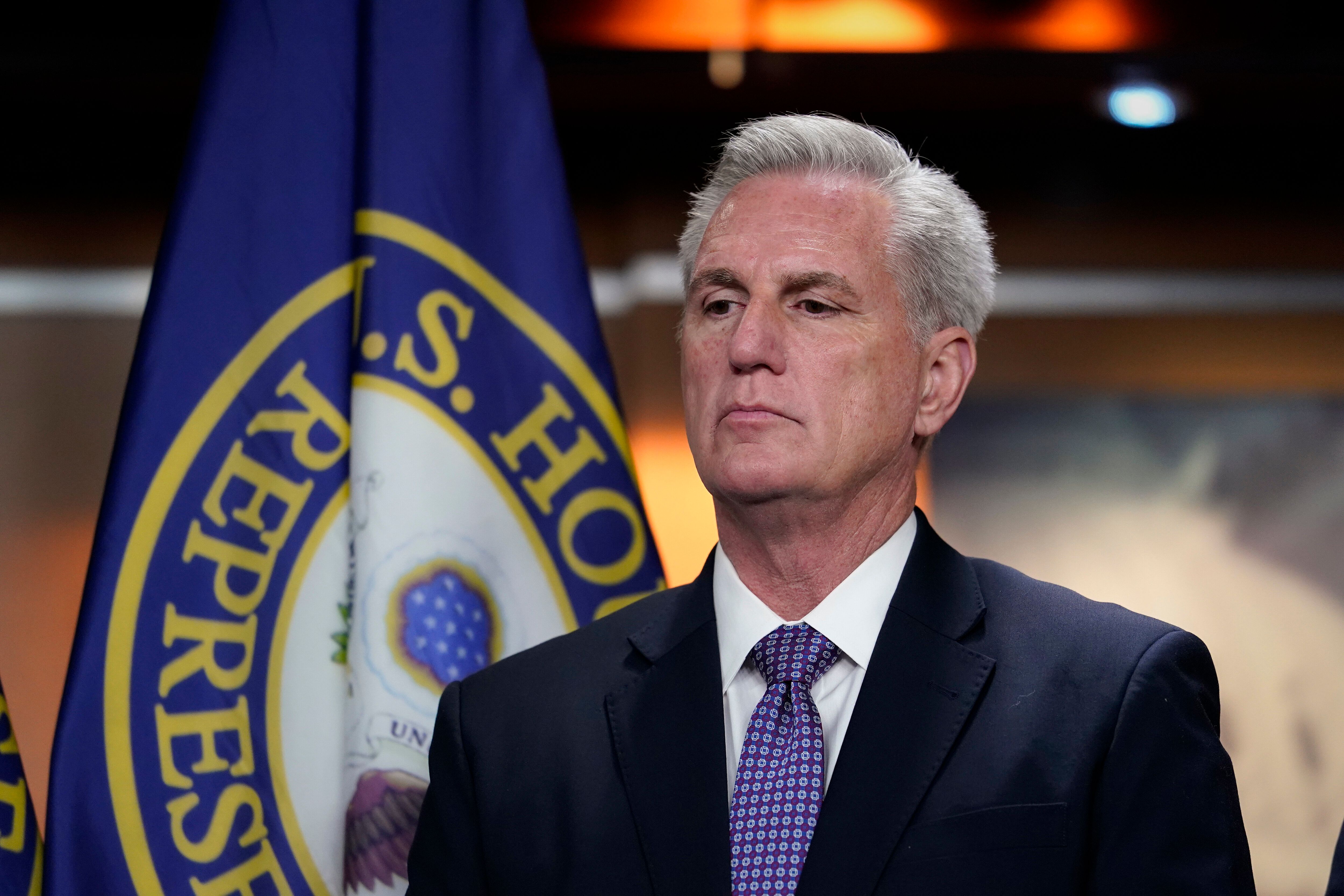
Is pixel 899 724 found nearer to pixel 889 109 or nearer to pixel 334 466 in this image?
pixel 334 466

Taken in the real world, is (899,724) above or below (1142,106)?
below

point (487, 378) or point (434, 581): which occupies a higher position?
point (487, 378)

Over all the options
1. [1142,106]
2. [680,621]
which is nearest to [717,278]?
[680,621]

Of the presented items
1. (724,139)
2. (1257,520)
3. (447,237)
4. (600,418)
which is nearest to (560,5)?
(724,139)

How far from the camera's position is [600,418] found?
2.17 m

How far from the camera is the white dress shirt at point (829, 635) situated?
1597mm

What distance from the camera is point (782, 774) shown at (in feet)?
5.01

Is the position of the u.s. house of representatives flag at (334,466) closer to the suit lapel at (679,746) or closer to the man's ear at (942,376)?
the suit lapel at (679,746)

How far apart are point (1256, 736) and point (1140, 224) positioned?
1038mm

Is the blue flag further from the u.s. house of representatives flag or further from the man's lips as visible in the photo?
the man's lips

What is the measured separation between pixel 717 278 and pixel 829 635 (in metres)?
0.45

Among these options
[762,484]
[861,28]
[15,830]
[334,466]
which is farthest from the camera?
[861,28]

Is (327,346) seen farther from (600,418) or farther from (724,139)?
(724,139)

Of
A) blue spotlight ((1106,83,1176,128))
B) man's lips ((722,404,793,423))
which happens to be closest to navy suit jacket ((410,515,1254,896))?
man's lips ((722,404,793,423))
